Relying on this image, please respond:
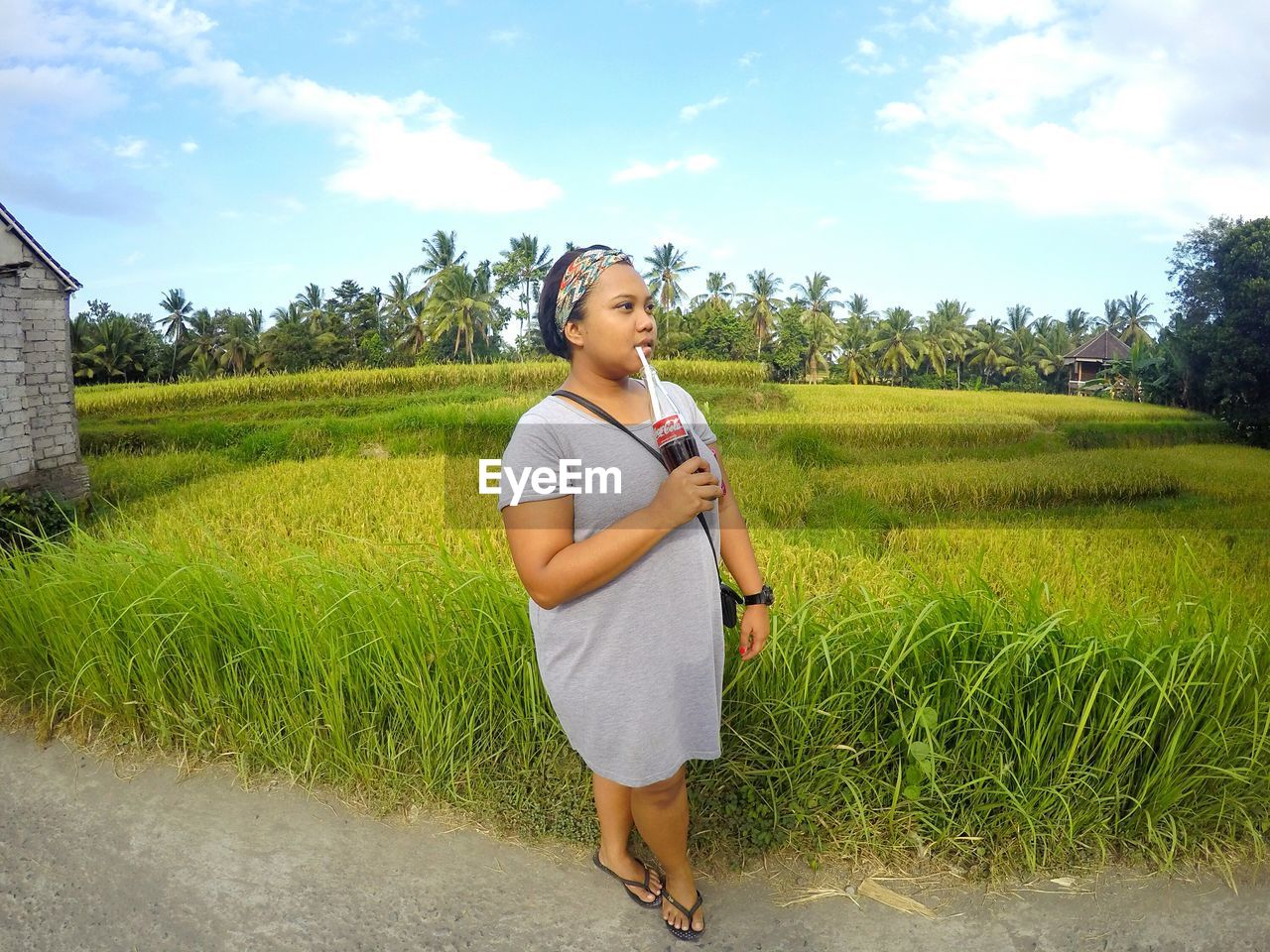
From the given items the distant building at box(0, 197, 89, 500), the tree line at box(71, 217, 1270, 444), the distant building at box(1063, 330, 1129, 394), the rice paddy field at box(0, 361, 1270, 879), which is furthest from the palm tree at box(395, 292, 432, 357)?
the distant building at box(1063, 330, 1129, 394)

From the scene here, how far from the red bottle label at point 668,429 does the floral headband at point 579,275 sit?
0.79 ft

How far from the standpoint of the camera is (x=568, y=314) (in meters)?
1.33

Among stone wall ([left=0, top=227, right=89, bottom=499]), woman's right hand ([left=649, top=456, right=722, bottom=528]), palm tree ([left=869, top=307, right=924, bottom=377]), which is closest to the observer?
woman's right hand ([left=649, top=456, right=722, bottom=528])

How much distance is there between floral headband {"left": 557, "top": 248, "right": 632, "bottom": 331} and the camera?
4.29ft

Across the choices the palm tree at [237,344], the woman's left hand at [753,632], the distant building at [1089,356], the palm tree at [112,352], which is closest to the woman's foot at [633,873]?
the woman's left hand at [753,632]

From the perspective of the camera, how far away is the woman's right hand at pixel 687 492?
1.23 m

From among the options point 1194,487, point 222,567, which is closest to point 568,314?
point 222,567

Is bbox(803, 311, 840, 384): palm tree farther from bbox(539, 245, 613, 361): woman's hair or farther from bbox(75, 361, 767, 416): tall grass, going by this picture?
bbox(539, 245, 613, 361): woman's hair

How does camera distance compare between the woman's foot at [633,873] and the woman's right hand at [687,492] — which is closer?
the woman's right hand at [687,492]

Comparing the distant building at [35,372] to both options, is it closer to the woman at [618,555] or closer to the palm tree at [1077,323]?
the woman at [618,555]

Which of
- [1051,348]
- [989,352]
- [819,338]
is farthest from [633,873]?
[1051,348]

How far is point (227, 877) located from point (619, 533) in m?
1.44

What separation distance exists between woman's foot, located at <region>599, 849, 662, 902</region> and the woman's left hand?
0.55 meters

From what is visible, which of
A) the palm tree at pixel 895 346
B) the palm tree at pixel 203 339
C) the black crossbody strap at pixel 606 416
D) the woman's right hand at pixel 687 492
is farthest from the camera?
the palm tree at pixel 895 346
